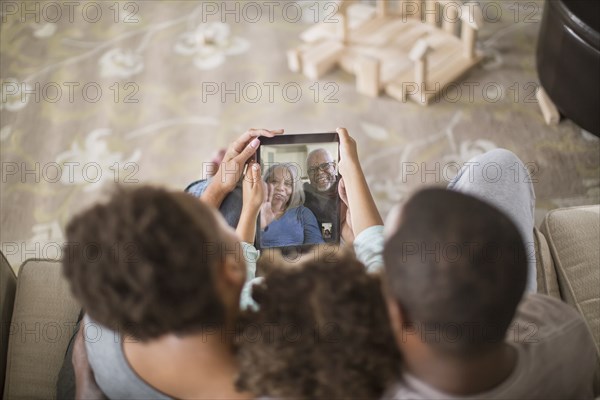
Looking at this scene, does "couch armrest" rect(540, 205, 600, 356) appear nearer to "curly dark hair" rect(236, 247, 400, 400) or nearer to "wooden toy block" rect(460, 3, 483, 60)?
"curly dark hair" rect(236, 247, 400, 400)

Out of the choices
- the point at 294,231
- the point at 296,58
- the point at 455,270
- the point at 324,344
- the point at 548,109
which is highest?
the point at 455,270

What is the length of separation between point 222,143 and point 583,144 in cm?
96

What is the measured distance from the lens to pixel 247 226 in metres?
1.18

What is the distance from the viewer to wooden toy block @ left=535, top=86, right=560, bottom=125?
1814 millimetres

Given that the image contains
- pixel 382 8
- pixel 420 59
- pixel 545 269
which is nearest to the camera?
pixel 545 269

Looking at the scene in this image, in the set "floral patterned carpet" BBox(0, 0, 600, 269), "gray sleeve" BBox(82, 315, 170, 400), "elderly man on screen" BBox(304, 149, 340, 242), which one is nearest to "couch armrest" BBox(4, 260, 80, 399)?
"gray sleeve" BBox(82, 315, 170, 400)

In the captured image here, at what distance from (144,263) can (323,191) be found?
58 centimetres

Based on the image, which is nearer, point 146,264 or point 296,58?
point 146,264

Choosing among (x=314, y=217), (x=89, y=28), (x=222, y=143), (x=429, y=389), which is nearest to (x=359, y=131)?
(x=222, y=143)

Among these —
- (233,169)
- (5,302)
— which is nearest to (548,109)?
(233,169)

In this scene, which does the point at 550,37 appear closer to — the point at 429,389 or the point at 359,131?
the point at 359,131

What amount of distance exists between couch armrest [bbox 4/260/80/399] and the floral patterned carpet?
58cm

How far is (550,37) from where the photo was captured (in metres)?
1.66

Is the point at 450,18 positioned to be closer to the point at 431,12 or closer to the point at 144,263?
the point at 431,12
